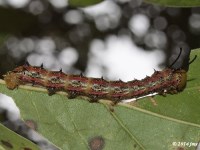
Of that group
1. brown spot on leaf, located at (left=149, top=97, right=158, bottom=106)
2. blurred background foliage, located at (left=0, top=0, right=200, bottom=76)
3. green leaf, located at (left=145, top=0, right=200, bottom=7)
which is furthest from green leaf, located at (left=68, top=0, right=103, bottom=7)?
blurred background foliage, located at (left=0, top=0, right=200, bottom=76)

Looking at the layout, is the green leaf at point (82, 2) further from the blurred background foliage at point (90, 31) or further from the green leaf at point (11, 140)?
the blurred background foliage at point (90, 31)

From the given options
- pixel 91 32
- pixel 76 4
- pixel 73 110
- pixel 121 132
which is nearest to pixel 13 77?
pixel 73 110

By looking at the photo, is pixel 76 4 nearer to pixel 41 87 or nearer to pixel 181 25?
pixel 41 87

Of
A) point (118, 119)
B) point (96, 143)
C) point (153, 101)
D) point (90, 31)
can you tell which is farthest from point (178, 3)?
point (90, 31)

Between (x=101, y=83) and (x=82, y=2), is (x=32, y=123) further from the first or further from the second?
(x=82, y=2)

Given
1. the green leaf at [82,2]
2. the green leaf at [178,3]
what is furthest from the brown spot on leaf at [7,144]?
the green leaf at [178,3]

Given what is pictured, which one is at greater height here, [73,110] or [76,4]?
[76,4]
